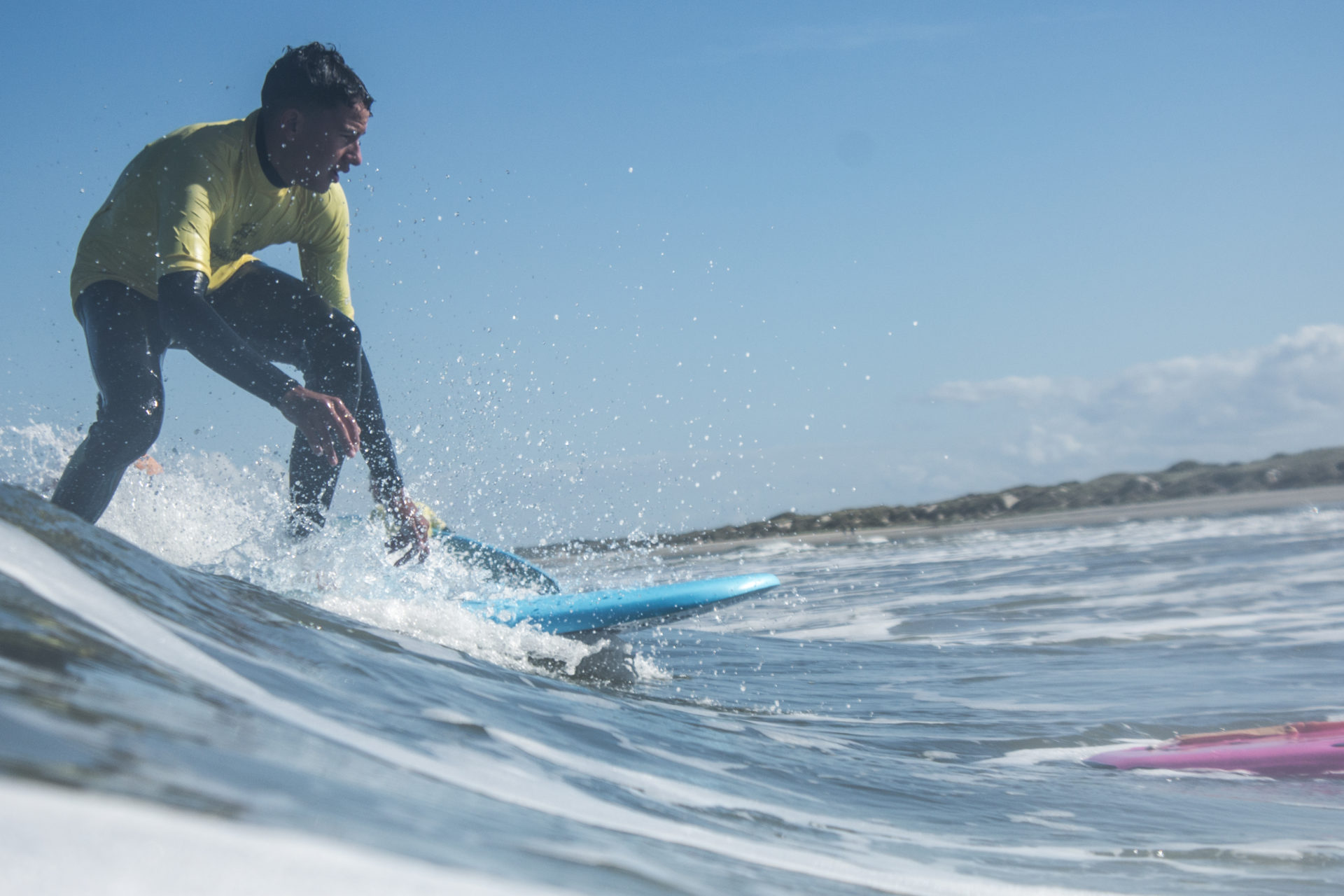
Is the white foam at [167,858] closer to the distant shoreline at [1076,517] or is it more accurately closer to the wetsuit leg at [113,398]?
the wetsuit leg at [113,398]

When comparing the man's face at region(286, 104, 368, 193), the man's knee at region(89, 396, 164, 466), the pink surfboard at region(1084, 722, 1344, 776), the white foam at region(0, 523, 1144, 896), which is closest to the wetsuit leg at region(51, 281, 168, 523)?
the man's knee at region(89, 396, 164, 466)

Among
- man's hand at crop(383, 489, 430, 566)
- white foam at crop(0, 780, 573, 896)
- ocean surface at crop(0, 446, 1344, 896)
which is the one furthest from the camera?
man's hand at crop(383, 489, 430, 566)

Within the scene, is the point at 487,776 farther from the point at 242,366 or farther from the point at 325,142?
the point at 325,142

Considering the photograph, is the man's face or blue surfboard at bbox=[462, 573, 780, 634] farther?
blue surfboard at bbox=[462, 573, 780, 634]

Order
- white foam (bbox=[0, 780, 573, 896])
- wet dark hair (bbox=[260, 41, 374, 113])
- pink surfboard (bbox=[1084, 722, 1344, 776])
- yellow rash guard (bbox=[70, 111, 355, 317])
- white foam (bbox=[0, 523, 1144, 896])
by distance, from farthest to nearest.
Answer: wet dark hair (bbox=[260, 41, 374, 113]), yellow rash guard (bbox=[70, 111, 355, 317]), pink surfboard (bbox=[1084, 722, 1344, 776]), white foam (bbox=[0, 523, 1144, 896]), white foam (bbox=[0, 780, 573, 896])

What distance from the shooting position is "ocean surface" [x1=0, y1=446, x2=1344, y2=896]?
25.6 inches

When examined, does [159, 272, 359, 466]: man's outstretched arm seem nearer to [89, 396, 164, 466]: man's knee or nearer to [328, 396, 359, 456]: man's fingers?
[328, 396, 359, 456]: man's fingers

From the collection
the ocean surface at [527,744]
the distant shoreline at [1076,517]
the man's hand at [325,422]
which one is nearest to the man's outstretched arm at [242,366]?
the man's hand at [325,422]

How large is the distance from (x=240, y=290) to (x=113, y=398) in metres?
0.59

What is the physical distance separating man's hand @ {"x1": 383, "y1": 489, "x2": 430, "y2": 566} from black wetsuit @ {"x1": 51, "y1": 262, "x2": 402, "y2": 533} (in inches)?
2.0

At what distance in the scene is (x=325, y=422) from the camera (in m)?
2.38

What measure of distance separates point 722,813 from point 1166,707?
7.53 ft

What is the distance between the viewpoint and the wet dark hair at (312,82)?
2.81 meters

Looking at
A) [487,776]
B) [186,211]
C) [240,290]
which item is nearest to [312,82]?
[186,211]
